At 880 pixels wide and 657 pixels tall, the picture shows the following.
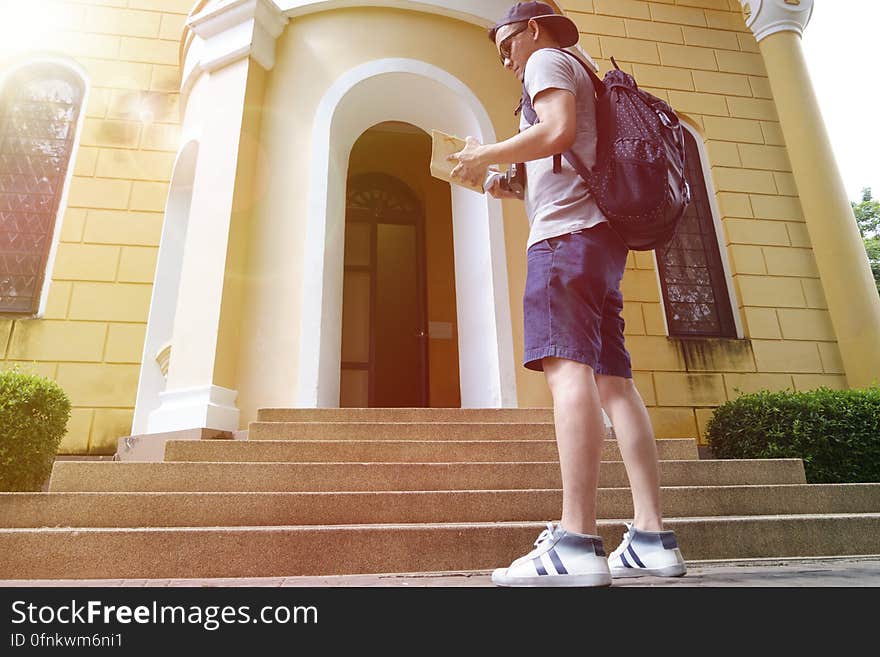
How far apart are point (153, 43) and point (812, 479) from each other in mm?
8460

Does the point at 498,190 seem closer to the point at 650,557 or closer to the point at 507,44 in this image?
the point at 507,44

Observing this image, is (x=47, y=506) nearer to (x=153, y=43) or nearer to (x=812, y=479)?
(x=812, y=479)

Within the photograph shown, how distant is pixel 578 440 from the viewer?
171cm

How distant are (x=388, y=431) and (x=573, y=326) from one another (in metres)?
2.21

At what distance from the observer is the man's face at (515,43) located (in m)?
2.15

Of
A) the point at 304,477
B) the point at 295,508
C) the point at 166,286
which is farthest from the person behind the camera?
the point at 166,286

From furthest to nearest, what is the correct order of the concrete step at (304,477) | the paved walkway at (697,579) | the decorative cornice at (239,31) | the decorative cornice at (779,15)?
1. the decorative cornice at (779,15)
2. the decorative cornice at (239,31)
3. the concrete step at (304,477)
4. the paved walkway at (697,579)

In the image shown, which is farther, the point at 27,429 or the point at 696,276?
the point at 696,276

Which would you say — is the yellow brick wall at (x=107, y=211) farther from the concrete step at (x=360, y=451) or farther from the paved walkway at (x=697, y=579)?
the paved walkway at (x=697, y=579)

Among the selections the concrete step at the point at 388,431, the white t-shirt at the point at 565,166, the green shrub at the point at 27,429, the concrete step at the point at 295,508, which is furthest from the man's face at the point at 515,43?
the green shrub at the point at 27,429

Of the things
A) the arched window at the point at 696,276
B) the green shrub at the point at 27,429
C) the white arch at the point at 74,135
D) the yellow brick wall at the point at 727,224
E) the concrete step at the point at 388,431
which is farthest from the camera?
the arched window at the point at 696,276

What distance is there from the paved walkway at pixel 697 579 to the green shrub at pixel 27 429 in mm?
1523

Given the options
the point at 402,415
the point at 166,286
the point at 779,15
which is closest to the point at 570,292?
the point at 402,415

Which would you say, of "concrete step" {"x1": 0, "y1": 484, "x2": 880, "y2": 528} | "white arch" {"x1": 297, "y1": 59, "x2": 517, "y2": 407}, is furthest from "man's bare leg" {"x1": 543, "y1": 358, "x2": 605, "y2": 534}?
"white arch" {"x1": 297, "y1": 59, "x2": 517, "y2": 407}
